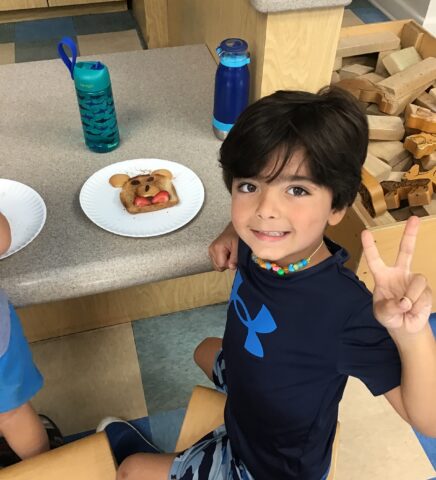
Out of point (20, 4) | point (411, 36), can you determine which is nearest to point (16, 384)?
point (411, 36)

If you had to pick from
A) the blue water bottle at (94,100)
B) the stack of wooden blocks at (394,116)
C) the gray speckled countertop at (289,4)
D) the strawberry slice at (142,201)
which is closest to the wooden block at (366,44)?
the stack of wooden blocks at (394,116)

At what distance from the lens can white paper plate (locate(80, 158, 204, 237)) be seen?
3.17ft

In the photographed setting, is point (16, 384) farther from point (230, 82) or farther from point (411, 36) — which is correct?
point (411, 36)

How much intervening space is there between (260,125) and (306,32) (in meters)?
0.49

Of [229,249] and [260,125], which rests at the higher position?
[260,125]

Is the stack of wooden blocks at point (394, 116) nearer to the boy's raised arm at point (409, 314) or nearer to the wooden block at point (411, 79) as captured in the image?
the wooden block at point (411, 79)

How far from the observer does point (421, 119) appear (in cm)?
157

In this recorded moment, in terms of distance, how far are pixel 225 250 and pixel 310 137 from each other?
317 millimetres

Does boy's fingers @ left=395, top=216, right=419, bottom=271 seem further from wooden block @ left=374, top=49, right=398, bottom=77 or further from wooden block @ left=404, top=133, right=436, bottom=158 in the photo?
wooden block @ left=374, top=49, right=398, bottom=77

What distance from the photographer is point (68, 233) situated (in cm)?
96

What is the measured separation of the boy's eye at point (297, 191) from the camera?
70cm

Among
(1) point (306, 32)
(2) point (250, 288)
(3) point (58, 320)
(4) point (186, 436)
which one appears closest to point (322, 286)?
(2) point (250, 288)

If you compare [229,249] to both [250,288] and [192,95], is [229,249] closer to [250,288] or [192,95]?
[250,288]

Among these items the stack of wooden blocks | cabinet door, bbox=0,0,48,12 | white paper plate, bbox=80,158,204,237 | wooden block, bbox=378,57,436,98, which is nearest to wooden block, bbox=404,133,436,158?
the stack of wooden blocks
